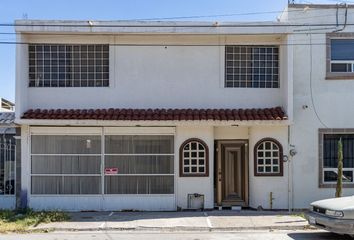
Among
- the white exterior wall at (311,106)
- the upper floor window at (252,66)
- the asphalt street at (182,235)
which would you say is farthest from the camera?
the upper floor window at (252,66)

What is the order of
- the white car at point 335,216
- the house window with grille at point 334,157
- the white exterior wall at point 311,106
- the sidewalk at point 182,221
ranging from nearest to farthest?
the white car at point 335,216 < the sidewalk at point 182,221 < the white exterior wall at point 311,106 < the house window with grille at point 334,157

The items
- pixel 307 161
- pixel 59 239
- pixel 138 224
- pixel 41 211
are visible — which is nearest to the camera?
pixel 59 239

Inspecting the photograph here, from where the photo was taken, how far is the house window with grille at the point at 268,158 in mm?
17234

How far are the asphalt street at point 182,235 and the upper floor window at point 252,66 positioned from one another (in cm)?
593

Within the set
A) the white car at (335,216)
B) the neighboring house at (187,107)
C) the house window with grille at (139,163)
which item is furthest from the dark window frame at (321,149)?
the house window with grille at (139,163)

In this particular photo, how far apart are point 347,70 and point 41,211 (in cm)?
1093

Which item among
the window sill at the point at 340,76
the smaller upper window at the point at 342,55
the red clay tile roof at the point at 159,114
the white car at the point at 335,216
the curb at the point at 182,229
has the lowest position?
the curb at the point at 182,229

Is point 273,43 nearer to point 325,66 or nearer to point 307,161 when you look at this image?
point 325,66

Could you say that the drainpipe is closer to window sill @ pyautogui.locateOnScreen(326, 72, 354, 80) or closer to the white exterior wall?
the white exterior wall

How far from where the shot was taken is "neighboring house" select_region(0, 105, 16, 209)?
17.2m

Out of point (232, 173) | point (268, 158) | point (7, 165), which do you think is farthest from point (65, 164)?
point (268, 158)

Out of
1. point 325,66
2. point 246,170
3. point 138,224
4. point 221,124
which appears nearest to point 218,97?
point 221,124

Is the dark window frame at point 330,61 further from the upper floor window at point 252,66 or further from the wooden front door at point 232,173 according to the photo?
the wooden front door at point 232,173

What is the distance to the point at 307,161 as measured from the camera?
1741cm
